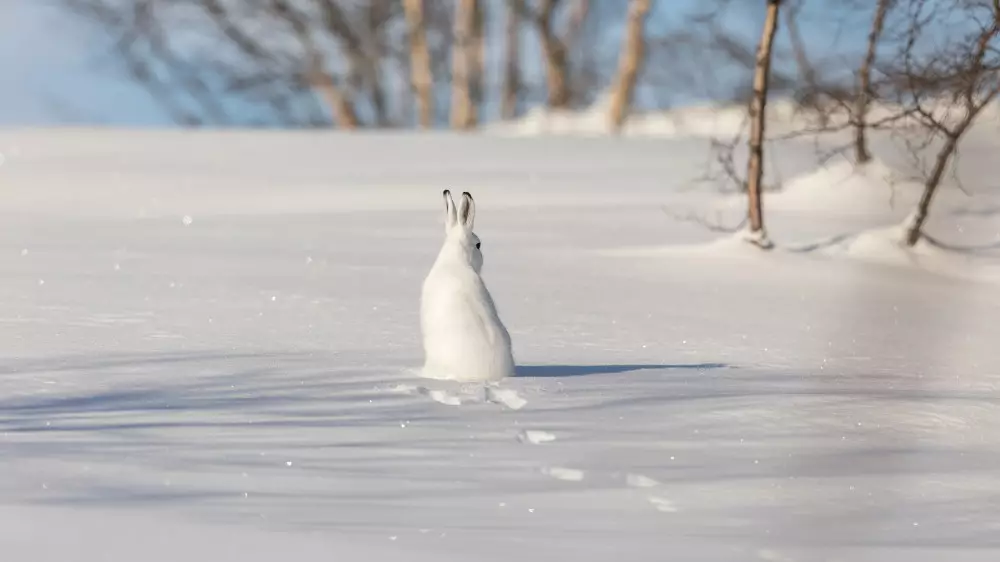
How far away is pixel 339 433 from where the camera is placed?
6.67 metres

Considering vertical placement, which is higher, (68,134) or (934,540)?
(68,134)

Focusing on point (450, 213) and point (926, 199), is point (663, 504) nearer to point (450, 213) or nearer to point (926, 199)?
point (450, 213)

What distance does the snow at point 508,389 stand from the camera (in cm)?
534

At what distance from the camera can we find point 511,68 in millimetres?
33469

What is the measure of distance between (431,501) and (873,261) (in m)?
9.77

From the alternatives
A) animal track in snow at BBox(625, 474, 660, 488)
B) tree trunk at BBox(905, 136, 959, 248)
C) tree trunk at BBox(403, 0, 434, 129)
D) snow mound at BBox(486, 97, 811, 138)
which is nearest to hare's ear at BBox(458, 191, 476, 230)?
animal track in snow at BBox(625, 474, 660, 488)

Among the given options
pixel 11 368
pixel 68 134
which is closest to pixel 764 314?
pixel 11 368

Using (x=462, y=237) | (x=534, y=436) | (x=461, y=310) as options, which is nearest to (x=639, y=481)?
(x=534, y=436)

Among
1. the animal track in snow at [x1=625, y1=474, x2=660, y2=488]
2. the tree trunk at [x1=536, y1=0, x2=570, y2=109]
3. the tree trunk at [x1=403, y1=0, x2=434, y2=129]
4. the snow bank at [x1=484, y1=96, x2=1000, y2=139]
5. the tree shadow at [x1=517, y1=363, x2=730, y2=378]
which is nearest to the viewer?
the animal track in snow at [x1=625, y1=474, x2=660, y2=488]

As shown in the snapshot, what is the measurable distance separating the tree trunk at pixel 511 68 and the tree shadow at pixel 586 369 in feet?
77.7

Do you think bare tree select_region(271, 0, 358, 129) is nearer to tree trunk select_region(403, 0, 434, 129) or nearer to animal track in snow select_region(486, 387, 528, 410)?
tree trunk select_region(403, 0, 434, 129)

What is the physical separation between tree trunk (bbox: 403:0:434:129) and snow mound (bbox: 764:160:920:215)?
39.3ft

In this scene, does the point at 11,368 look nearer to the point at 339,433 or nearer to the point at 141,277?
the point at 339,433

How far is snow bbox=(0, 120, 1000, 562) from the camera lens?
17.5 ft
